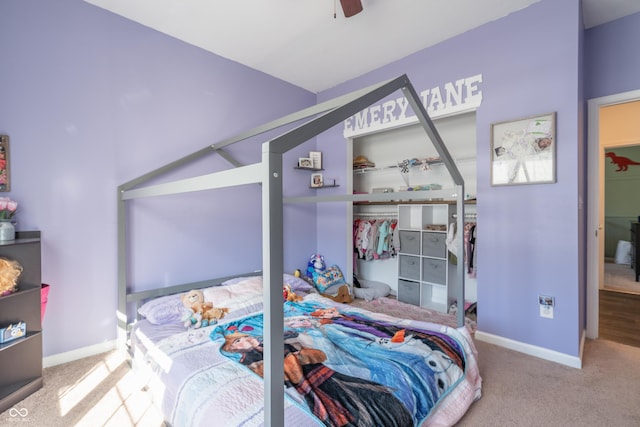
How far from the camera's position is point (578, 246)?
220 centimetres

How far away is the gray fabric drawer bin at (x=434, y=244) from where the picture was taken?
3312 mm

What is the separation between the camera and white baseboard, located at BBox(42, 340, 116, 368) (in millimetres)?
2117

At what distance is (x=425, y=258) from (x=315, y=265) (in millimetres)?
1302

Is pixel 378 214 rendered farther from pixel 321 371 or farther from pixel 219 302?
pixel 321 371

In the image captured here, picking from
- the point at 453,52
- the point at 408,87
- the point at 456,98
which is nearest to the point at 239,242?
the point at 408,87

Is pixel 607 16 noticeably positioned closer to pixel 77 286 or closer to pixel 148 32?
pixel 148 32

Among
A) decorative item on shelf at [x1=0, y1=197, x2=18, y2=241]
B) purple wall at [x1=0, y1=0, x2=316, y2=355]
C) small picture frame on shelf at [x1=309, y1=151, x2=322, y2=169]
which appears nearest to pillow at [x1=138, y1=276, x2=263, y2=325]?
purple wall at [x1=0, y1=0, x2=316, y2=355]

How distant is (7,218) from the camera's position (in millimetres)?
1889

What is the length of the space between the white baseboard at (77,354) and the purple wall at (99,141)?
0.05 metres

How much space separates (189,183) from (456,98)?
2.46 meters

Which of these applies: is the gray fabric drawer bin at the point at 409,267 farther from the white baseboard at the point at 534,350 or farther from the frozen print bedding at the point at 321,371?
the frozen print bedding at the point at 321,371

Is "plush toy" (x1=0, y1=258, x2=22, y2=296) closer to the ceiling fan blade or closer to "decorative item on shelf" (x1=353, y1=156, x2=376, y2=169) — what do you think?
the ceiling fan blade

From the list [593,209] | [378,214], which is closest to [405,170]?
[378,214]

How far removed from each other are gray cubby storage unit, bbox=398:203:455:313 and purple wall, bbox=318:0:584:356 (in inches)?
27.2
